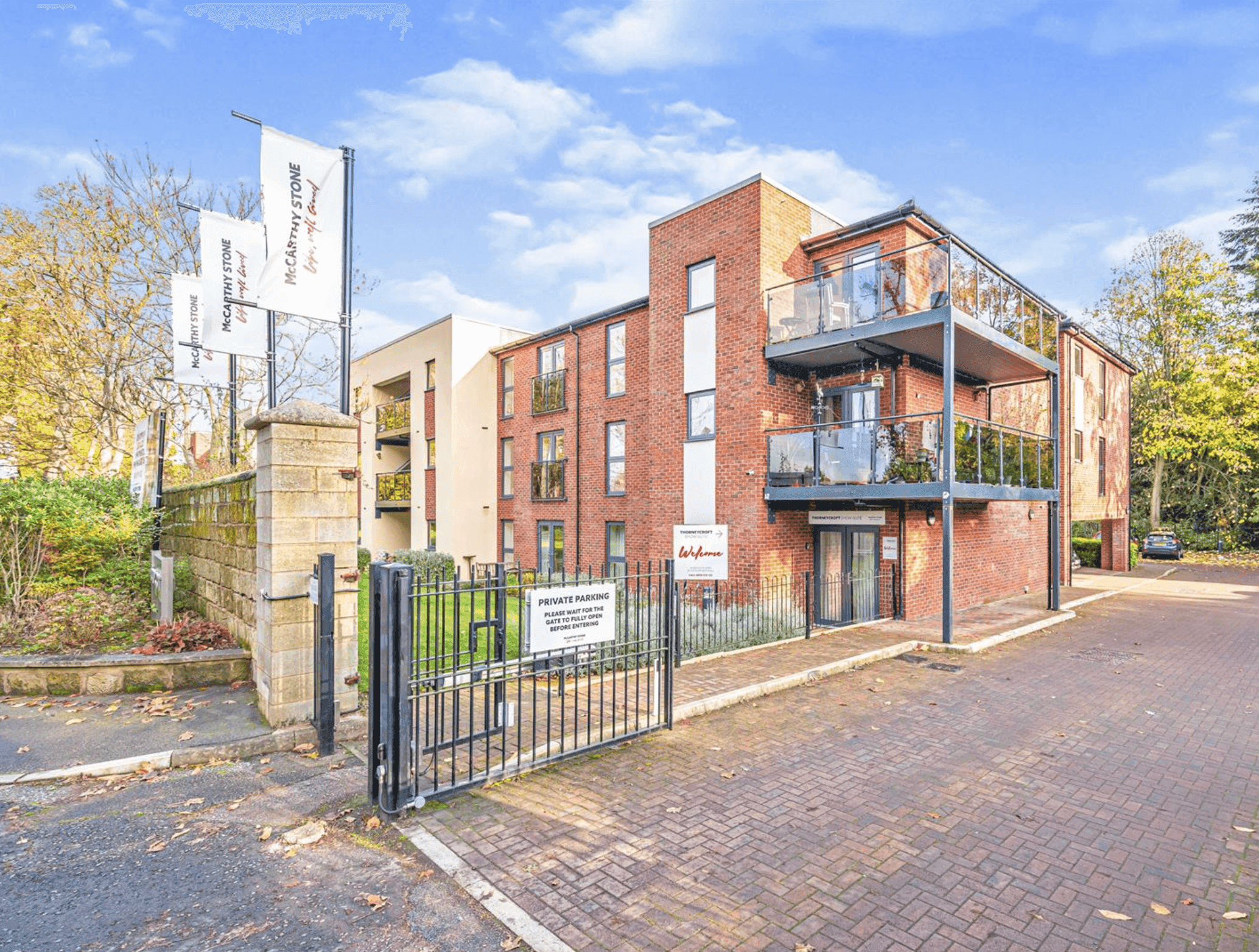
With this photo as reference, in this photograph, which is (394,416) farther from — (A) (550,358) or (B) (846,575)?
(B) (846,575)

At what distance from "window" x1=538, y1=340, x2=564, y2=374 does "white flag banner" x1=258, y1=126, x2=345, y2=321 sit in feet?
40.4

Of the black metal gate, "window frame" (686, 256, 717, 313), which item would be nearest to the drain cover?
the black metal gate

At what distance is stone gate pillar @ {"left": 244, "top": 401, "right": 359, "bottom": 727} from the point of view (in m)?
5.60

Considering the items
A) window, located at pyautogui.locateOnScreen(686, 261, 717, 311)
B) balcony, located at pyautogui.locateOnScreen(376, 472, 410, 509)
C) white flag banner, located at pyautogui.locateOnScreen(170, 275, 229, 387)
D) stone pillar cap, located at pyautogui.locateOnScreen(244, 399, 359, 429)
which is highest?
window, located at pyautogui.locateOnScreen(686, 261, 717, 311)

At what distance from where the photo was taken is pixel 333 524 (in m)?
5.88

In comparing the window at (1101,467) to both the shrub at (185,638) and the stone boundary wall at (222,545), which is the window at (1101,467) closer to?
the stone boundary wall at (222,545)

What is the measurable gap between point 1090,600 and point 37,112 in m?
25.1

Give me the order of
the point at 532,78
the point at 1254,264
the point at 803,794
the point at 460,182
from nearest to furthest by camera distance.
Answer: the point at 803,794 → the point at 532,78 → the point at 460,182 → the point at 1254,264

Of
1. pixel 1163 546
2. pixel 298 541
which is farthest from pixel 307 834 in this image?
pixel 1163 546

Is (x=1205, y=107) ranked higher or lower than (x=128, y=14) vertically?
lower

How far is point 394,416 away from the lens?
985 inches

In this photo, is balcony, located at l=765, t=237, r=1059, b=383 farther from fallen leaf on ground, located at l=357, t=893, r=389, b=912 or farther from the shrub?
fallen leaf on ground, located at l=357, t=893, r=389, b=912

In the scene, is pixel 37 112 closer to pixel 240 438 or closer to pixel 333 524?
pixel 240 438

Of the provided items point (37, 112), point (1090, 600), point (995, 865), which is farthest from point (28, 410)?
point (1090, 600)
